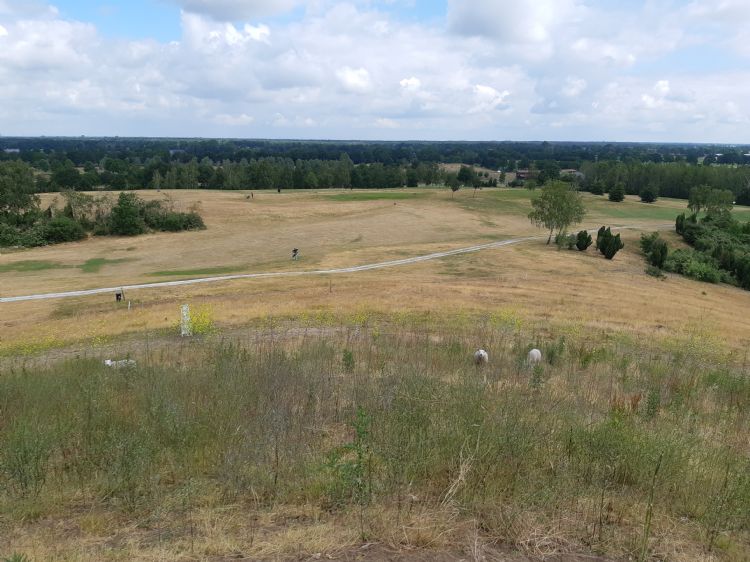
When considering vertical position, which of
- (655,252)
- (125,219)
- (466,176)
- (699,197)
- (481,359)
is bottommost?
(655,252)

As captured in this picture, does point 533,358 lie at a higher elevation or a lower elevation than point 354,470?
lower

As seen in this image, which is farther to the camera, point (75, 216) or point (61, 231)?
point (75, 216)

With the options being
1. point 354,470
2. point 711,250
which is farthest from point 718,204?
point 354,470

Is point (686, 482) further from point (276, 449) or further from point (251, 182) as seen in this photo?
point (251, 182)

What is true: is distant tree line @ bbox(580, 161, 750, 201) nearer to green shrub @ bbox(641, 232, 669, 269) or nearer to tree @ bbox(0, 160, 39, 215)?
green shrub @ bbox(641, 232, 669, 269)

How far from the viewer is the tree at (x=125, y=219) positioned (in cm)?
5822

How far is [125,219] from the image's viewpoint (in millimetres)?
58250

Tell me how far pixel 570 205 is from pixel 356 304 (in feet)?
117

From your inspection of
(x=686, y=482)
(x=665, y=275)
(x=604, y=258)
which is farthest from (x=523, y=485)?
(x=604, y=258)

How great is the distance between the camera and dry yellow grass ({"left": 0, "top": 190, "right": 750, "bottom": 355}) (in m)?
21.5

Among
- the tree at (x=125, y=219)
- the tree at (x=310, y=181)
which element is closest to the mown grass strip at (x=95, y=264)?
the tree at (x=125, y=219)

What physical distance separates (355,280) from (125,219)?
126 ft

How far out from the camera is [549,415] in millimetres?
6562

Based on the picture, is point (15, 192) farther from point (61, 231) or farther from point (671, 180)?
point (671, 180)
